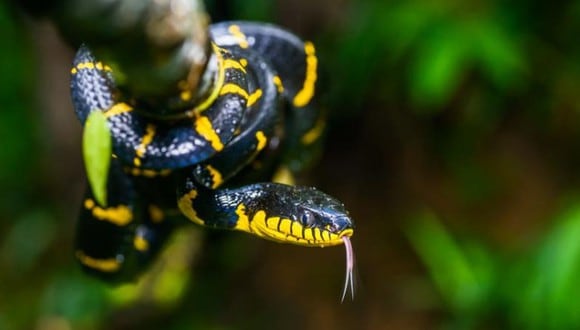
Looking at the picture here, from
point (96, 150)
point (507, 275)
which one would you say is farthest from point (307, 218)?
point (507, 275)

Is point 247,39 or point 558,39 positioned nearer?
point 247,39

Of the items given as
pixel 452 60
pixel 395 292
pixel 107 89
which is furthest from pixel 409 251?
pixel 107 89

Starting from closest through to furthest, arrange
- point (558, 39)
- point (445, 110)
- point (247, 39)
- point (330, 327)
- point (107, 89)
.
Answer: point (107, 89)
point (247, 39)
point (558, 39)
point (445, 110)
point (330, 327)

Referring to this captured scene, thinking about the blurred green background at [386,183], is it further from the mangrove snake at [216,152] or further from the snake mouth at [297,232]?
the snake mouth at [297,232]

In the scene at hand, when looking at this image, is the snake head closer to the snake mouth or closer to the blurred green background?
the snake mouth

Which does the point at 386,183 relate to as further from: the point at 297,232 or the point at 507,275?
the point at 297,232

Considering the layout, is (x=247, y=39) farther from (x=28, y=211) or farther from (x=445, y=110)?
(x=28, y=211)

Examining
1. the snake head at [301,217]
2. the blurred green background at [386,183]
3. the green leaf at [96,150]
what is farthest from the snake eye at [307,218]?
the blurred green background at [386,183]
